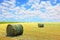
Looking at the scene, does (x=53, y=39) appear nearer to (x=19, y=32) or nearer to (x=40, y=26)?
(x=19, y=32)

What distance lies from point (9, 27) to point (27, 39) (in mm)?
2583

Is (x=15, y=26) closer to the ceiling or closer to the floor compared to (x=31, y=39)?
closer to the ceiling

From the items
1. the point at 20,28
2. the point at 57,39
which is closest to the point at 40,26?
the point at 20,28

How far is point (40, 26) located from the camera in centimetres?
1859

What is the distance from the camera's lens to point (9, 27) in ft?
39.1

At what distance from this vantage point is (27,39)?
31.8 ft

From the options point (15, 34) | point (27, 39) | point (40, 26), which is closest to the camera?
point (27, 39)

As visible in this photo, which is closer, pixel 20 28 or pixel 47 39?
pixel 47 39

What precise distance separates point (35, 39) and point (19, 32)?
7.67ft

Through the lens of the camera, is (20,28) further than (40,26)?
No

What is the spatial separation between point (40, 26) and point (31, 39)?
8934 millimetres

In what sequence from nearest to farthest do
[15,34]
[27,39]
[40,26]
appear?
[27,39] → [15,34] → [40,26]

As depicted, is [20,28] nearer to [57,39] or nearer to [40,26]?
[57,39]

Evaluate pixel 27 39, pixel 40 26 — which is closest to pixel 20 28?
pixel 27 39
